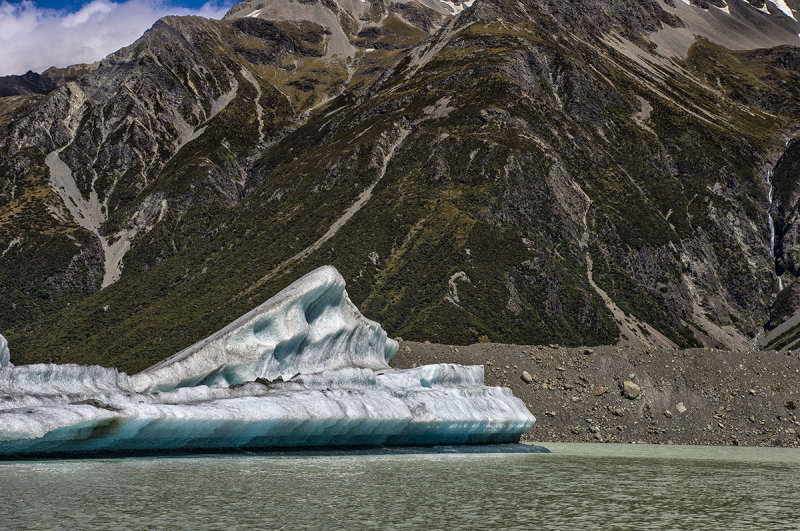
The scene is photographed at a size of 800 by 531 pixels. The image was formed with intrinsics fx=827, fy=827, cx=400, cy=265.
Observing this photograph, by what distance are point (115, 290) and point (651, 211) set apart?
402ft

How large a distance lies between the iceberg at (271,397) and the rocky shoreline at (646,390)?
1012 cm

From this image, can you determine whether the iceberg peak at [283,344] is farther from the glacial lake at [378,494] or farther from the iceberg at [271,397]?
the glacial lake at [378,494]

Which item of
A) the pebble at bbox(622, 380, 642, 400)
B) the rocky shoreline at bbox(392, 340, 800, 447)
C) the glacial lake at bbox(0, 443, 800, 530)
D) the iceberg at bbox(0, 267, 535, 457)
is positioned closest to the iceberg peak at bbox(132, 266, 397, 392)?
the iceberg at bbox(0, 267, 535, 457)

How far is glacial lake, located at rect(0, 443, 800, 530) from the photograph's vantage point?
20.0 m

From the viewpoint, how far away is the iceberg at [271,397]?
2895 cm

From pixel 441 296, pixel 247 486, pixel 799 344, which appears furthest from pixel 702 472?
pixel 799 344

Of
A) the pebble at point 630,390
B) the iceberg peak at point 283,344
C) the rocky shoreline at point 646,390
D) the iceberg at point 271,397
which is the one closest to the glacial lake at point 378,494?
the iceberg at point 271,397

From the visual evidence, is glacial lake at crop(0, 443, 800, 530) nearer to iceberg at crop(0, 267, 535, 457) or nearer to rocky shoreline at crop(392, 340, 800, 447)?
iceberg at crop(0, 267, 535, 457)

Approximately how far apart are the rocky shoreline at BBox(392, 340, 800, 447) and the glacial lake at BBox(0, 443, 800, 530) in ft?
64.7

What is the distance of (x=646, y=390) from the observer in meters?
59.6

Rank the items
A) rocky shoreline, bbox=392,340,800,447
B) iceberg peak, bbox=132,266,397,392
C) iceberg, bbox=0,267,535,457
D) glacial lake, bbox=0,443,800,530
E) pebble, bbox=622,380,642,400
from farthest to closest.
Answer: pebble, bbox=622,380,642,400 → rocky shoreline, bbox=392,340,800,447 → iceberg peak, bbox=132,266,397,392 → iceberg, bbox=0,267,535,457 → glacial lake, bbox=0,443,800,530

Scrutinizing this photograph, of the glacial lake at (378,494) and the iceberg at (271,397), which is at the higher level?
the iceberg at (271,397)

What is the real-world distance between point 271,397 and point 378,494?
Answer: 10887 millimetres

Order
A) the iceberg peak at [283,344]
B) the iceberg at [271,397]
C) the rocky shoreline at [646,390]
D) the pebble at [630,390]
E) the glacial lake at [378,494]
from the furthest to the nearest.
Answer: the pebble at [630,390]
the rocky shoreline at [646,390]
the iceberg peak at [283,344]
the iceberg at [271,397]
the glacial lake at [378,494]
